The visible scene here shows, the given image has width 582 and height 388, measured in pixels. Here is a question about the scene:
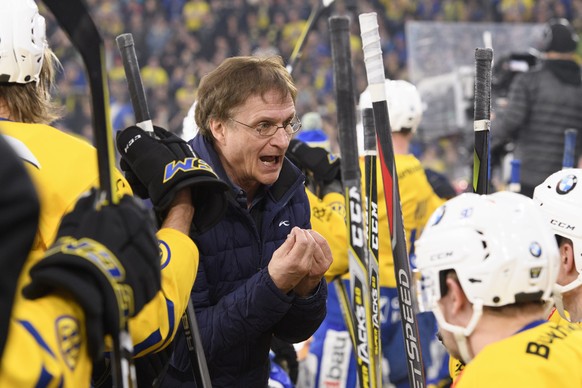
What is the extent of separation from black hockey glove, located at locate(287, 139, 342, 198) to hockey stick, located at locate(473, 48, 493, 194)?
66.7 inches

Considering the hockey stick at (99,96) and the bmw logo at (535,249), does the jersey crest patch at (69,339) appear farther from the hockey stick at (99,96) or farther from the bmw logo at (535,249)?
the bmw logo at (535,249)

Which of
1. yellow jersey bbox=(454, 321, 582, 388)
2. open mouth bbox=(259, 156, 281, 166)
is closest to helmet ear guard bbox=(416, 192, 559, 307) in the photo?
yellow jersey bbox=(454, 321, 582, 388)

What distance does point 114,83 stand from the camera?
42.4 feet

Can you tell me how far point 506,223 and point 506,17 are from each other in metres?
13.9

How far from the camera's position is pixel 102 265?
1.75m

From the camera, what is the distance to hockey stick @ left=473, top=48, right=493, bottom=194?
294 cm

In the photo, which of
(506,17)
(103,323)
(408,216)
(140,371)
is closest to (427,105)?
(408,216)

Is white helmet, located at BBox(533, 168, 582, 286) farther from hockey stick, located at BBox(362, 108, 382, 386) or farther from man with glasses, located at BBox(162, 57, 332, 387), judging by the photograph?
man with glasses, located at BBox(162, 57, 332, 387)

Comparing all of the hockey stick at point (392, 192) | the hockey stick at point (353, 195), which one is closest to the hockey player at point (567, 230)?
the hockey stick at point (392, 192)

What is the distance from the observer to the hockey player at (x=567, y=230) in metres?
2.92

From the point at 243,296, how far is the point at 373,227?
0.51 m

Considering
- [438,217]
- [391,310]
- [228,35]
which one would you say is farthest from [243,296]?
[228,35]

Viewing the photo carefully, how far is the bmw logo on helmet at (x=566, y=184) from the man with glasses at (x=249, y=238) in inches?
31.3

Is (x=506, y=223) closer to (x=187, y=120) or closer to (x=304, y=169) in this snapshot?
(x=304, y=169)
